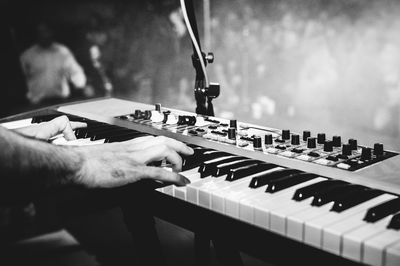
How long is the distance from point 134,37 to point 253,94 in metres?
2.08

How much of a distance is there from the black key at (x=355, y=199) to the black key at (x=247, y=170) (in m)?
0.36

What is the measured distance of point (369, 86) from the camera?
6051mm

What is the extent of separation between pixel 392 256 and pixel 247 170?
24.7 inches

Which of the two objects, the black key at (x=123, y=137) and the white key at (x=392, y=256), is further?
the black key at (x=123, y=137)

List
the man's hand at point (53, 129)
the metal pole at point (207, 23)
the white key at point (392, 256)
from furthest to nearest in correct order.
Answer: the metal pole at point (207, 23) → the man's hand at point (53, 129) → the white key at point (392, 256)

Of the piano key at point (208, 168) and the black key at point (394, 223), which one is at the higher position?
the piano key at point (208, 168)

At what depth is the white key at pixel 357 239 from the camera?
46.0 inches

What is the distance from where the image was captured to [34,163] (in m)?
1.41

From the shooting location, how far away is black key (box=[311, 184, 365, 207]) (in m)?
1.38

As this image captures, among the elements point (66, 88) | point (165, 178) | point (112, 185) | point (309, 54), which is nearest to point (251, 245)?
point (165, 178)

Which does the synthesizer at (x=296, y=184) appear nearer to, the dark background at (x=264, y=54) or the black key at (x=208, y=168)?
the black key at (x=208, y=168)

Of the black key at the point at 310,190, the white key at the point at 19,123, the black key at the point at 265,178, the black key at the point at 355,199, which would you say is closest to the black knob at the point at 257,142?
the black key at the point at 265,178

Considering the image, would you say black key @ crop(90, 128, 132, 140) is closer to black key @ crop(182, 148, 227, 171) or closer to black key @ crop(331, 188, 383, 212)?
black key @ crop(182, 148, 227, 171)

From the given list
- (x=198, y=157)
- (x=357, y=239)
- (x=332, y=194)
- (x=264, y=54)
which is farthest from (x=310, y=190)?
(x=264, y=54)
